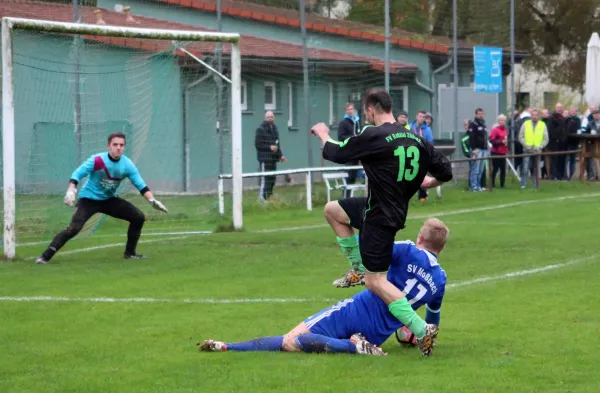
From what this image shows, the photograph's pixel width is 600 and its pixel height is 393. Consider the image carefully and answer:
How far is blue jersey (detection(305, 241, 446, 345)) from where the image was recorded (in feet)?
27.0

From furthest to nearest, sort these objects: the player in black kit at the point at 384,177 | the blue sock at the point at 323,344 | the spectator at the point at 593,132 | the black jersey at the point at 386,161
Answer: the spectator at the point at 593,132 → the black jersey at the point at 386,161 → the blue sock at the point at 323,344 → the player in black kit at the point at 384,177

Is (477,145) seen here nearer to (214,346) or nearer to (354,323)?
(354,323)

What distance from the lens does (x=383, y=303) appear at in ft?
26.9

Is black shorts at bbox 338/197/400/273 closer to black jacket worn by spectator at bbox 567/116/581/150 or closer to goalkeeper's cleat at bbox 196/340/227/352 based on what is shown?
goalkeeper's cleat at bbox 196/340/227/352

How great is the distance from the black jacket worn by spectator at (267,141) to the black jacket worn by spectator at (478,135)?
6.04 meters

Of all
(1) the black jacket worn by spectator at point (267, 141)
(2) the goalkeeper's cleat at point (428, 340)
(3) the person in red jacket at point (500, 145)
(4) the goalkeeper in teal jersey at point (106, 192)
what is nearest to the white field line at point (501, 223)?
(1) the black jacket worn by spectator at point (267, 141)

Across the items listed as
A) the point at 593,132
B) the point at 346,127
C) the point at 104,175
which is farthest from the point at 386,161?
the point at 593,132

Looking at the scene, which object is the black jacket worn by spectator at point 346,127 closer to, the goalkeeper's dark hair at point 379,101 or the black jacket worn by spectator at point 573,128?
the black jacket worn by spectator at point 573,128

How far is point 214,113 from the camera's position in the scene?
→ 20609mm

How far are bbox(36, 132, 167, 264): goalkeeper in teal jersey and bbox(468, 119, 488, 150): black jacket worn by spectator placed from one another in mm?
14793

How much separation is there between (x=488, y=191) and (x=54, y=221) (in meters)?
13.4

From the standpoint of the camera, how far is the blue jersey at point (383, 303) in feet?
27.0

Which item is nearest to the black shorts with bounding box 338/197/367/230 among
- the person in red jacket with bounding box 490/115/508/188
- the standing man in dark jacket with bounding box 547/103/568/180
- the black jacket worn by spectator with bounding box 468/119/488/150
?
the black jacket worn by spectator with bounding box 468/119/488/150

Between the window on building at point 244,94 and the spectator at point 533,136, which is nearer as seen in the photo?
the window on building at point 244,94
